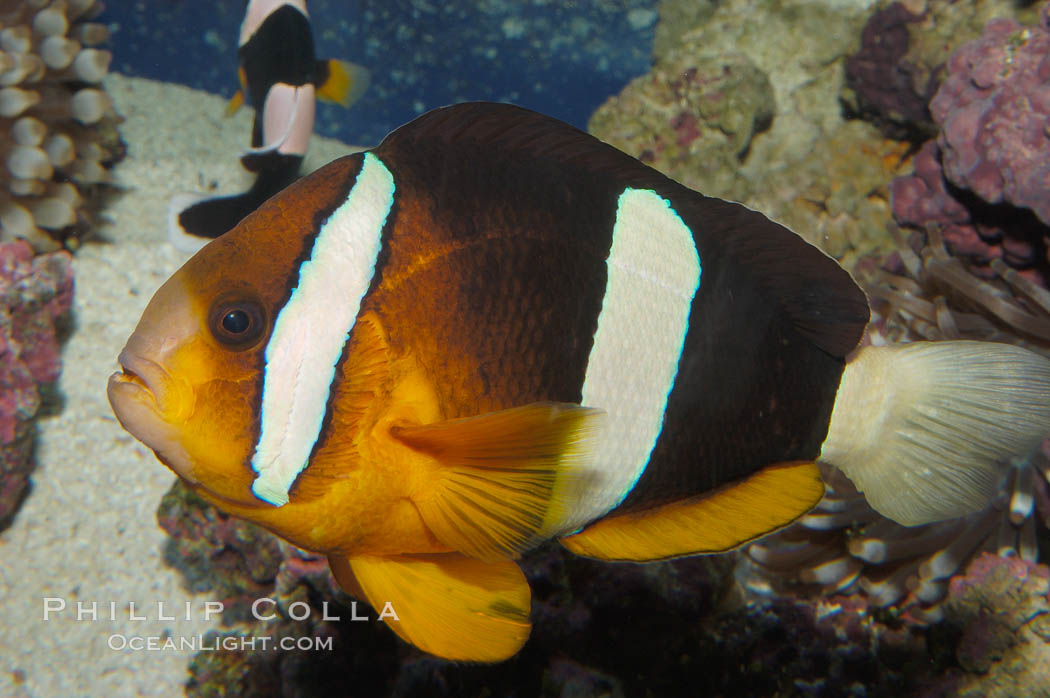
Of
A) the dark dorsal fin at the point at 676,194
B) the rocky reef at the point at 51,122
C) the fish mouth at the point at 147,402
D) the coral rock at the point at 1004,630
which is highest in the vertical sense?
the dark dorsal fin at the point at 676,194

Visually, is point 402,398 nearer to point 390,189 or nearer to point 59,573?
point 390,189

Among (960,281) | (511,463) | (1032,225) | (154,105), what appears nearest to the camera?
(511,463)

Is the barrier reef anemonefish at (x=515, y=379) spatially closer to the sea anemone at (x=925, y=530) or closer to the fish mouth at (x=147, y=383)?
the fish mouth at (x=147, y=383)

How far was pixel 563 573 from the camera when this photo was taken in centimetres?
182

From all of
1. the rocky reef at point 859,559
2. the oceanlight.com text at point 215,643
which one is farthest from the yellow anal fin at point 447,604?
the oceanlight.com text at point 215,643

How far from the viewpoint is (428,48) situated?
251 inches

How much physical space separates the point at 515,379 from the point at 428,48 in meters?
6.20

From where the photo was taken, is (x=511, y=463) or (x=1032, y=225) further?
(x=1032, y=225)

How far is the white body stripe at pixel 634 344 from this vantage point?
3.15 ft

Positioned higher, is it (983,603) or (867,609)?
(983,603)

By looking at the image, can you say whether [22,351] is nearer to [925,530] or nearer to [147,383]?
[147,383]

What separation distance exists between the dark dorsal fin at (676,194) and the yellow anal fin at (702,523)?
24 cm

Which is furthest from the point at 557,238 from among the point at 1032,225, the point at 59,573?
the point at 59,573

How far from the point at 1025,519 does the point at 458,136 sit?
2.09 meters
